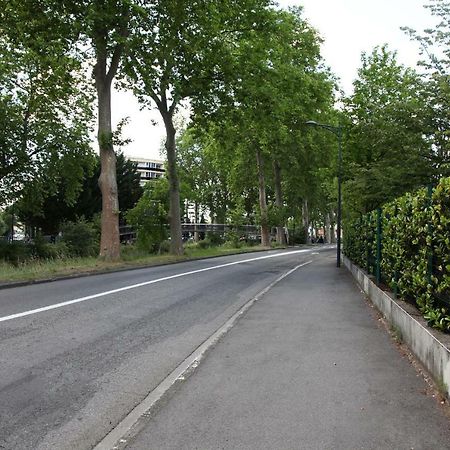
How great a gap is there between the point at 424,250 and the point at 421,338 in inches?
41.7

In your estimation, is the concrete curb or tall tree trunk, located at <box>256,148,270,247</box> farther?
tall tree trunk, located at <box>256,148,270,247</box>

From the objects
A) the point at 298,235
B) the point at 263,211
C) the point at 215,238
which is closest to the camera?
the point at 263,211

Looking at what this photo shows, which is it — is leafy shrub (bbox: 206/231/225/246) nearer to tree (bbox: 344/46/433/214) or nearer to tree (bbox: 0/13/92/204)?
tree (bbox: 0/13/92/204)

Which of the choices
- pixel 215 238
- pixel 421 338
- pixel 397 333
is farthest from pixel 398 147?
pixel 215 238

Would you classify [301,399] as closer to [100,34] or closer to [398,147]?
[398,147]

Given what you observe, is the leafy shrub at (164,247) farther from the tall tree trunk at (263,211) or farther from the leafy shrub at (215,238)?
the tall tree trunk at (263,211)

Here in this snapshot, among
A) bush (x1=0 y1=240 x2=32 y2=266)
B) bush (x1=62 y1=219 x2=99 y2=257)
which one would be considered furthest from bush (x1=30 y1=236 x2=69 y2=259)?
bush (x1=62 y1=219 x2=99 y2=257)

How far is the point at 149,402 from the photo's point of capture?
458cm

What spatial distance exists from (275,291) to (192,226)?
Result: 140 ft

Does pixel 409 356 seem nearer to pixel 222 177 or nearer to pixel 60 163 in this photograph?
pixel 60 163

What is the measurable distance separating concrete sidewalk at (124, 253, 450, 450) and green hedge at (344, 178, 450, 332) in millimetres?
754

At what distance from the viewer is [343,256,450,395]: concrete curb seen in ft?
15.4

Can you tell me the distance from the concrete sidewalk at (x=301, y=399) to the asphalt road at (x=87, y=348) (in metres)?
0.52

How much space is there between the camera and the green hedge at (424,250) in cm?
532
